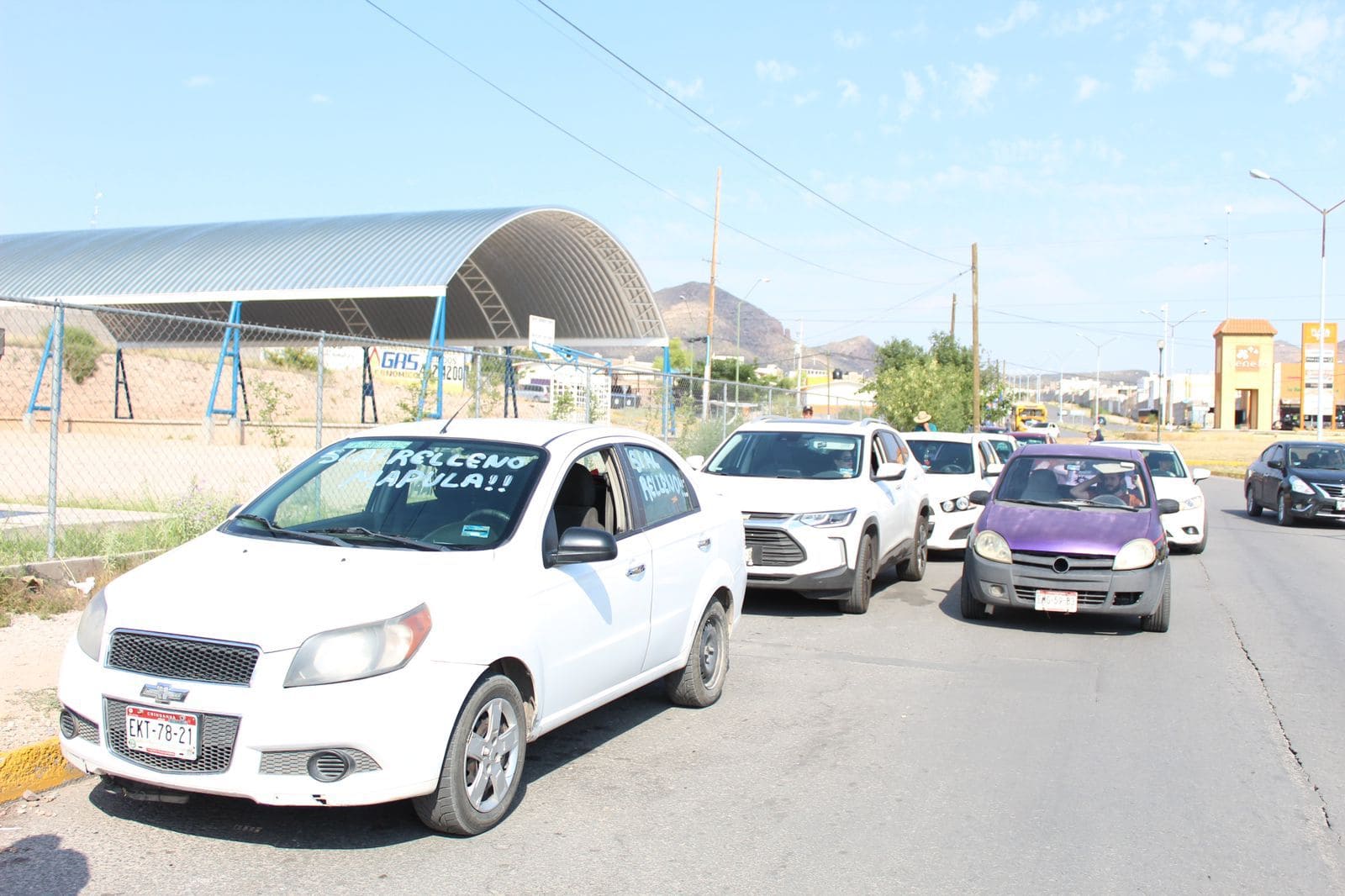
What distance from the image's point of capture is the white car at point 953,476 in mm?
15031

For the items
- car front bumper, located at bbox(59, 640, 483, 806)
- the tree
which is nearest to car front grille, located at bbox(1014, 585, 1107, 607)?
car front bumper, located at bbox(59, 640, 483, 806)

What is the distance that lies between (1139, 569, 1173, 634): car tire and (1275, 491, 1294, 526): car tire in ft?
43.4

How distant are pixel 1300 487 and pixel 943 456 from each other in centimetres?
891

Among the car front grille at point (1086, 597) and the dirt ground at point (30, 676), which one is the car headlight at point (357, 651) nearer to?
the dirt ground at point (30, 676)

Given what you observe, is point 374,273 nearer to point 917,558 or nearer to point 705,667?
point 917,558

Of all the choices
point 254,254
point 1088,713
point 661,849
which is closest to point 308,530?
point 661,849

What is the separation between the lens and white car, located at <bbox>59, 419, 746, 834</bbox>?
14.1 feet

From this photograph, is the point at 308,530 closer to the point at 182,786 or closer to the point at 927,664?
the point at 182,786

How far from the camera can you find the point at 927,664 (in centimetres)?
863

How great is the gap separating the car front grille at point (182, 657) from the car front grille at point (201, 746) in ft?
0.46

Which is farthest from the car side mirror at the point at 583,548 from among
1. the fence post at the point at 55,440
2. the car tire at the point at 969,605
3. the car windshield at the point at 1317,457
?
the car windshield at the point at 1317,457

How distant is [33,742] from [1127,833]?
4958 mm

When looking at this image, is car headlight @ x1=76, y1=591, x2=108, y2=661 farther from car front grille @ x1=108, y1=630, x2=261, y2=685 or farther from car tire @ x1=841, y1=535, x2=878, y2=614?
car tire @ x1=841, y1=535, x2=878, y2=614

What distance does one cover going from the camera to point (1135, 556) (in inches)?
380
